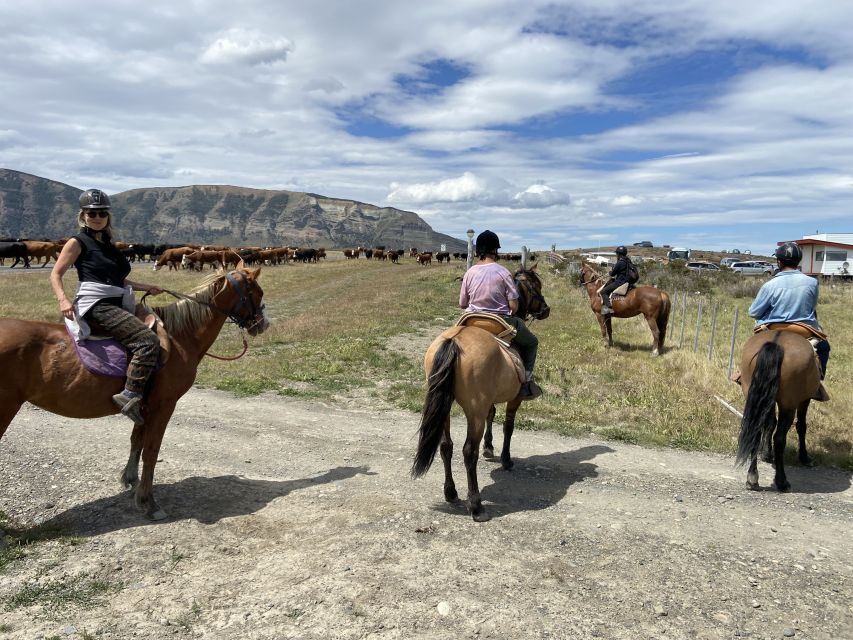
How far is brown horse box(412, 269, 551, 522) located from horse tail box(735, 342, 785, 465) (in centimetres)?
288

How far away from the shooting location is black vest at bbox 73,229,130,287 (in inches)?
193

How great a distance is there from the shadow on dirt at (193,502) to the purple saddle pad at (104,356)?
1.34 meters

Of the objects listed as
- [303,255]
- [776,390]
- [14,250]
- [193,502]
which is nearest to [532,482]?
[776,390]

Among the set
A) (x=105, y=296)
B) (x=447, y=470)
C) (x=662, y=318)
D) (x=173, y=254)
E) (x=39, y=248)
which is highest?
(x=173, y=254)

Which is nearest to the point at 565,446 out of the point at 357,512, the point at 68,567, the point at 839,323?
the point at 357,512

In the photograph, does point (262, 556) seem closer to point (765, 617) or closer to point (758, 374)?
point (765, 617)

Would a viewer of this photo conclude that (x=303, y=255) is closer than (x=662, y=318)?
No

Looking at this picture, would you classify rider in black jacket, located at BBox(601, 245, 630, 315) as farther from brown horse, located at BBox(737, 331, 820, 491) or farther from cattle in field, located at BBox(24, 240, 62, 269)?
cattle in field, located at BBox(24, 240, 62, 269)

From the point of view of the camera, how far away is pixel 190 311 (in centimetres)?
559

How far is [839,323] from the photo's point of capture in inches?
805

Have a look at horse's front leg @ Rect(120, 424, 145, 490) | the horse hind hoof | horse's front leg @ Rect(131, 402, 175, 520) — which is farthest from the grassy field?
horse's front leg @ Rect(131, 402, 175, 520)

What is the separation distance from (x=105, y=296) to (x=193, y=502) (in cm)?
218

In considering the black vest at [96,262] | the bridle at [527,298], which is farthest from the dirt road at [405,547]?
the black vest at [96,262]

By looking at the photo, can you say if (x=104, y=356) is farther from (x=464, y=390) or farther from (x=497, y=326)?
(x=497, y=326)
